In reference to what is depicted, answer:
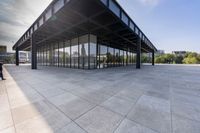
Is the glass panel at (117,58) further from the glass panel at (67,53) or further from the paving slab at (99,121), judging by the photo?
the paving slab at (99,121)

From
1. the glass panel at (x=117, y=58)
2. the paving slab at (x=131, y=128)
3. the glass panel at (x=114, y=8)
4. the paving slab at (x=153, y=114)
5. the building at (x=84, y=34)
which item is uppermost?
the glass panel at (x=114, y=8)

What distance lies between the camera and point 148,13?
14.5 metres

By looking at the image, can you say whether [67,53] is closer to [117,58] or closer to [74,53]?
[74,53]

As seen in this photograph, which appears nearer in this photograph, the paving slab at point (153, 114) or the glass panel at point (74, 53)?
the paving slab at point (153, 114)

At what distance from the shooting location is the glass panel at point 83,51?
601 inches

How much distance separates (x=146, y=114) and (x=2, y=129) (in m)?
3.61

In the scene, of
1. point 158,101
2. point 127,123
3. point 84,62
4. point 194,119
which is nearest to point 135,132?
point 127,123

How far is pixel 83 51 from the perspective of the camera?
15.6 m

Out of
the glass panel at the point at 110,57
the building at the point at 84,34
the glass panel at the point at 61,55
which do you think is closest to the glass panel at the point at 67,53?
the building at the point at 84,34

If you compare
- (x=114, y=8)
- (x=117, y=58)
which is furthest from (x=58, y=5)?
(x=117, y=58)

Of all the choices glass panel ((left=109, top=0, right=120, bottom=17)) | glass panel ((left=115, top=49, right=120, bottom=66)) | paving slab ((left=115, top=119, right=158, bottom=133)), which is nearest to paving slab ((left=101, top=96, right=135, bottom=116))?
paving slab ((left=115, top=119, right=158, bottom=133))

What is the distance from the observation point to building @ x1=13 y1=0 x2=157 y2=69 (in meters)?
8.95

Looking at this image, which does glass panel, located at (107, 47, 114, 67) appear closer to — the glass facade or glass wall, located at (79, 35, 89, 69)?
the glass facade

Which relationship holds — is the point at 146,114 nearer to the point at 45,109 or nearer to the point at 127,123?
the point at 127,123
